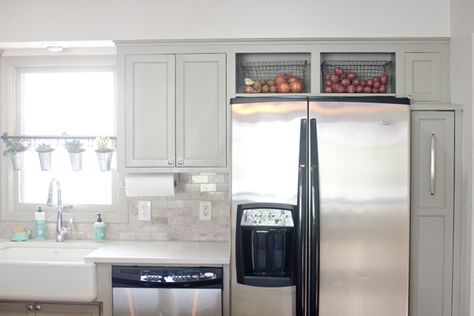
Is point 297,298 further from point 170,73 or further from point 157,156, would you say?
point 170,73

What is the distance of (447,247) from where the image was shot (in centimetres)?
260

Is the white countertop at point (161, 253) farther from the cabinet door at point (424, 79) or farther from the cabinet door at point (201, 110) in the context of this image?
the cabinet door at point (424, 79)

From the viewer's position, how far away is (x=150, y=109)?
9.62 ft

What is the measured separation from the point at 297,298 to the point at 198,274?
1.97 feet

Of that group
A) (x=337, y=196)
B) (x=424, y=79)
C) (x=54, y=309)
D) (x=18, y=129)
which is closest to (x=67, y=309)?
(x=54, y=309)

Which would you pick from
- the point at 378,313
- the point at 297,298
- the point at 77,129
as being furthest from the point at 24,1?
the point at 378,313

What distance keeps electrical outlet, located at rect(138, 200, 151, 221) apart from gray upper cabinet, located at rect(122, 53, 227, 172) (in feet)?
1.37

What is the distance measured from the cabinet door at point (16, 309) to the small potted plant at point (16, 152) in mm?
998

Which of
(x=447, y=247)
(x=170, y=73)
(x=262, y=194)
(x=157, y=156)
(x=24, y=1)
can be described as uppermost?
(x=24, y=1)

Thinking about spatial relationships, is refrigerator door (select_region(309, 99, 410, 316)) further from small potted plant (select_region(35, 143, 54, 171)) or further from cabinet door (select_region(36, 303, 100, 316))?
small potted plant (select_region(35, 143, 54, 171))

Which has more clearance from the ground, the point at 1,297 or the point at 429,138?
the point at 429,138

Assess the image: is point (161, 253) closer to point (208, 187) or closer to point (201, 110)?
point (208, 187)

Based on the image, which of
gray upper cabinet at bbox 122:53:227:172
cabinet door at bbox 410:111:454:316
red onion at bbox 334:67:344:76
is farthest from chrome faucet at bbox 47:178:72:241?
cabinet door at bbox 410:111:454:316

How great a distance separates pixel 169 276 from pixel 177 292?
10cm
